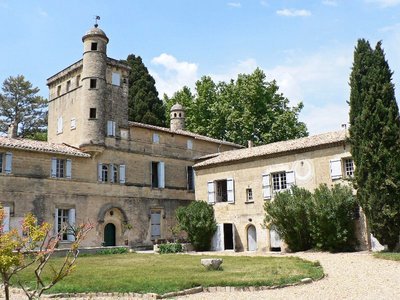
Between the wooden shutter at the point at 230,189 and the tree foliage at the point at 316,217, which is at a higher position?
the wooden shutter at the point at 230,189

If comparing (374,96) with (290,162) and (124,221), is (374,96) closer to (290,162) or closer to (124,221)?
(290,162)

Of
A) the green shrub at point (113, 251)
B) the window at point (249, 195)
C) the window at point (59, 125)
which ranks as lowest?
the green shrub at point (113, 251)

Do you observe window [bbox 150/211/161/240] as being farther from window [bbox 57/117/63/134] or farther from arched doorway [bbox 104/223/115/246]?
window [bbox 57/117/63/134]

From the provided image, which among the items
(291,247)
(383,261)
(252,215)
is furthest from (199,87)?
(383,261)

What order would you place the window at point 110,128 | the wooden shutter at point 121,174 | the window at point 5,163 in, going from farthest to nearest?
the wooden shutter at point 121,174 < the window at point 110,128 < the window at point 5,163

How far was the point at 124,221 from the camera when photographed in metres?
27.2

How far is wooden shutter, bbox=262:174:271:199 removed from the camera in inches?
987

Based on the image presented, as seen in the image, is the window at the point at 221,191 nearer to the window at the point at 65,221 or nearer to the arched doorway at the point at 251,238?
the arched doorway at the point at 251,238

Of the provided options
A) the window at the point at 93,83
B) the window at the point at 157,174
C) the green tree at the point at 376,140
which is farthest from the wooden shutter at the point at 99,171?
the green tree at the point at 376,140

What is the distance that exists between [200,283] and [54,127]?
70.5 feet

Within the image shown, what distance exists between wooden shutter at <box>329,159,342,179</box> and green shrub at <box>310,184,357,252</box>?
1.12 m

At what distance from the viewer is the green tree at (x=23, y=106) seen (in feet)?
145

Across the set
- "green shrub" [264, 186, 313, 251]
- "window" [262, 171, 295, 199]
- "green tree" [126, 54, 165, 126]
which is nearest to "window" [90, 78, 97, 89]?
"window" [262, 171, 295, 199]

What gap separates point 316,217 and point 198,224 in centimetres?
791
